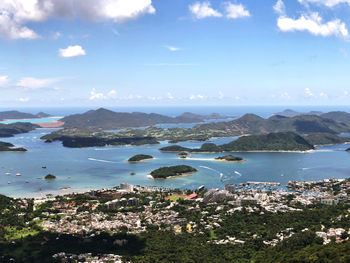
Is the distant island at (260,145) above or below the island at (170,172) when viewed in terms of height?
above

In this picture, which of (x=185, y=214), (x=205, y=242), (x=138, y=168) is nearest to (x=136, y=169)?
(x=138, y=168)

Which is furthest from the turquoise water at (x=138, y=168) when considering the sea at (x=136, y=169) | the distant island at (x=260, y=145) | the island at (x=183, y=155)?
the distant island at (x=260, y=145)

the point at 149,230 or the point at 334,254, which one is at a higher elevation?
the point at 334,254

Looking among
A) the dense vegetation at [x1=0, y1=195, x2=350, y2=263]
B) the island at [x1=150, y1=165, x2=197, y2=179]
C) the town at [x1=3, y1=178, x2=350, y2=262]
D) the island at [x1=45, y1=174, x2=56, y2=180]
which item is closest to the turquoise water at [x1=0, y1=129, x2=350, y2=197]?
the island at [x1=45, y1=174, x2=56, y2=180]

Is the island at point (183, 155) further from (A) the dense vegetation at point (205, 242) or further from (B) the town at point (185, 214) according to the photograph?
(A) the dense vegetation at point (205, 242)

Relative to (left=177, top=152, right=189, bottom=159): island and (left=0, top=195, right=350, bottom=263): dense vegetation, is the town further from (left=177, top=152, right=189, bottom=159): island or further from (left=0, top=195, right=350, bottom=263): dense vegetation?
(left=177, top=152, right=189, bottom=159): island

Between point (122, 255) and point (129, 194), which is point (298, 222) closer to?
point (122, 255)

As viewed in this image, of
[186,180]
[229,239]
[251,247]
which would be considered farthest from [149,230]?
[186,180]
